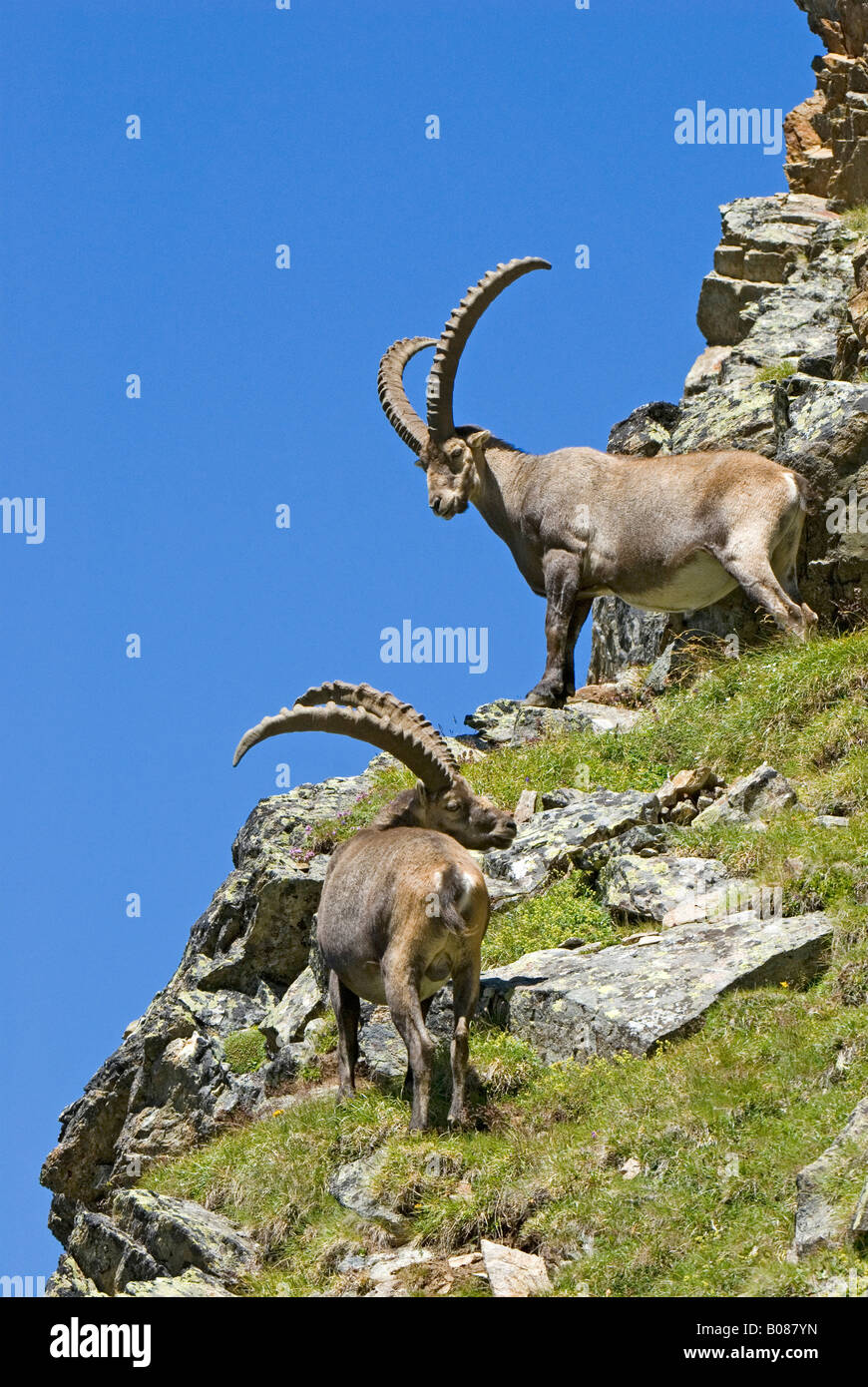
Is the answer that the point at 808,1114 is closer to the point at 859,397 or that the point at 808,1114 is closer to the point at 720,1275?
the point at 720,1275

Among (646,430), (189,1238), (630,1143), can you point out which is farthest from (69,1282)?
(646,430)

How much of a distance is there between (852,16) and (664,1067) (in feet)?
82.4

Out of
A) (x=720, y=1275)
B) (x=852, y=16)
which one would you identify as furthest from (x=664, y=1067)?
(x=852, y=16)

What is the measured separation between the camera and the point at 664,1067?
1089cm

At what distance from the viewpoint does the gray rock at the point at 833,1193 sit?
8445 millimetres

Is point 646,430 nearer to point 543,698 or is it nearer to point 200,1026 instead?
point 543,698

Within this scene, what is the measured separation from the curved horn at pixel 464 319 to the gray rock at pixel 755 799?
6936 millimetres

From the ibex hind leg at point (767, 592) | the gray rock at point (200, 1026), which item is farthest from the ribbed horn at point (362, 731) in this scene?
the ibex hind leg at point (767, 592)

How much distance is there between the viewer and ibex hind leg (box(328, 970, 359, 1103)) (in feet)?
41.0

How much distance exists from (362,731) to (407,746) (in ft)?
1.12

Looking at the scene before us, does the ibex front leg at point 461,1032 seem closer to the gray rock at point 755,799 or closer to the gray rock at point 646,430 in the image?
the gray rock at point 755,799

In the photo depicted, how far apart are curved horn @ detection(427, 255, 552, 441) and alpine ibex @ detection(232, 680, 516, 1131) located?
7.25m

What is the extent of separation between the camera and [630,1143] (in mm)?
10203

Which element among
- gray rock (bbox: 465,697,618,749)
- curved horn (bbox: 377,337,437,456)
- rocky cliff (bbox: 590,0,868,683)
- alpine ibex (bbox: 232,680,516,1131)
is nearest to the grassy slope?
alpine ibex (bbox: 232,680,516,1131)
